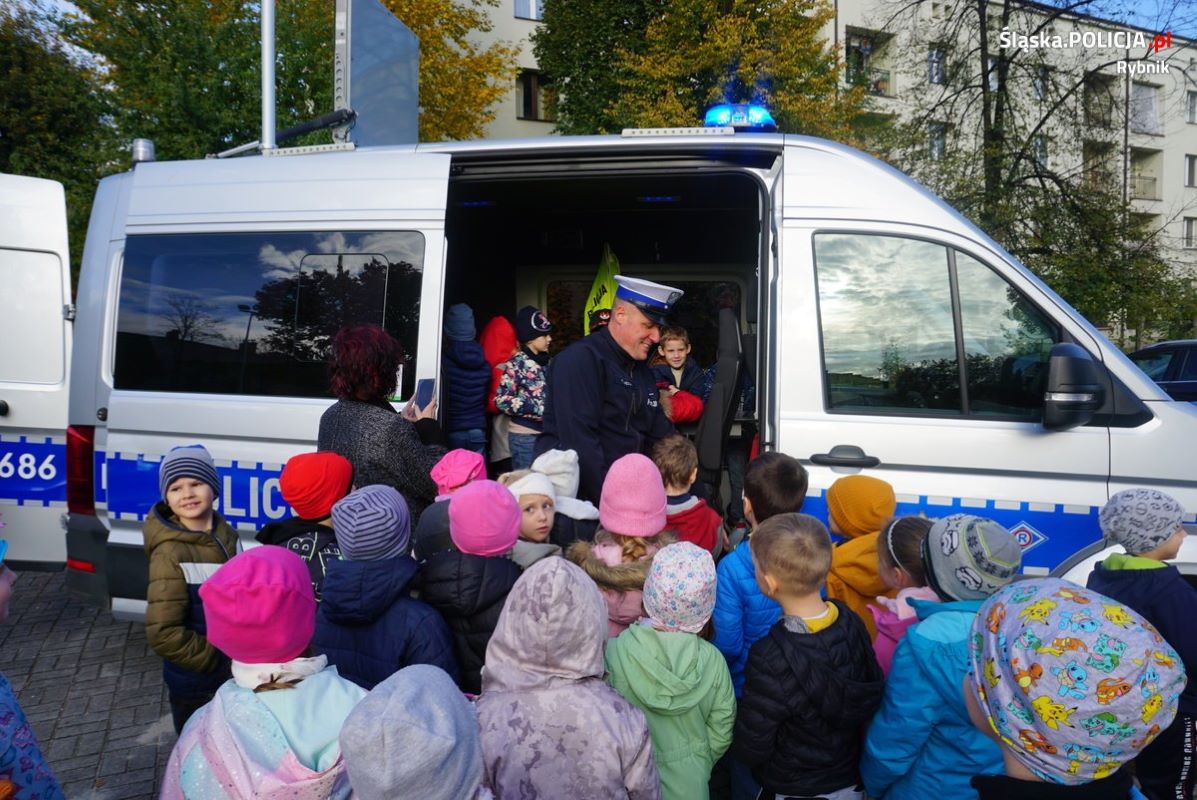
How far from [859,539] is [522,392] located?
8.74 feet

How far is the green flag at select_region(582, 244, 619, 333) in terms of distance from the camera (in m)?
5.84

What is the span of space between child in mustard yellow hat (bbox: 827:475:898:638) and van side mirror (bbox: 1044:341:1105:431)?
0.76 meters

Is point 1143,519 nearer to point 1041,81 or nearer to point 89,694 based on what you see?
point 89,694

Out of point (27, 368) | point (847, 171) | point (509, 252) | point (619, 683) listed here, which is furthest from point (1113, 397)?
point (27, 368)

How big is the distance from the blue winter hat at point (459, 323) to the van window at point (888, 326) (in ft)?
7.25

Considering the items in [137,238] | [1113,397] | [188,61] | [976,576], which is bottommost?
[976,576]

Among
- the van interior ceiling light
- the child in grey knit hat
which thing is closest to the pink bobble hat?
the child in grey knit hat

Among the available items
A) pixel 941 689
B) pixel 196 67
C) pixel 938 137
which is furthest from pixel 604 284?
pixel 196 67

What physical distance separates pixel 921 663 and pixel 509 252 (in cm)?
465

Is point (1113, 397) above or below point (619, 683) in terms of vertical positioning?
above

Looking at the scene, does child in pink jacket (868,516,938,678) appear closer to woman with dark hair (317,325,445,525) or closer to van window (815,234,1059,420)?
van window (815,234,1059,420)

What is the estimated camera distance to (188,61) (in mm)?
12062

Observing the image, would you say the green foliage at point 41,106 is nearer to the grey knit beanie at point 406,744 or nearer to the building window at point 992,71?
the building window at point 992,71

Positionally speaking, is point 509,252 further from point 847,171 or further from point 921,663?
point 921,663
